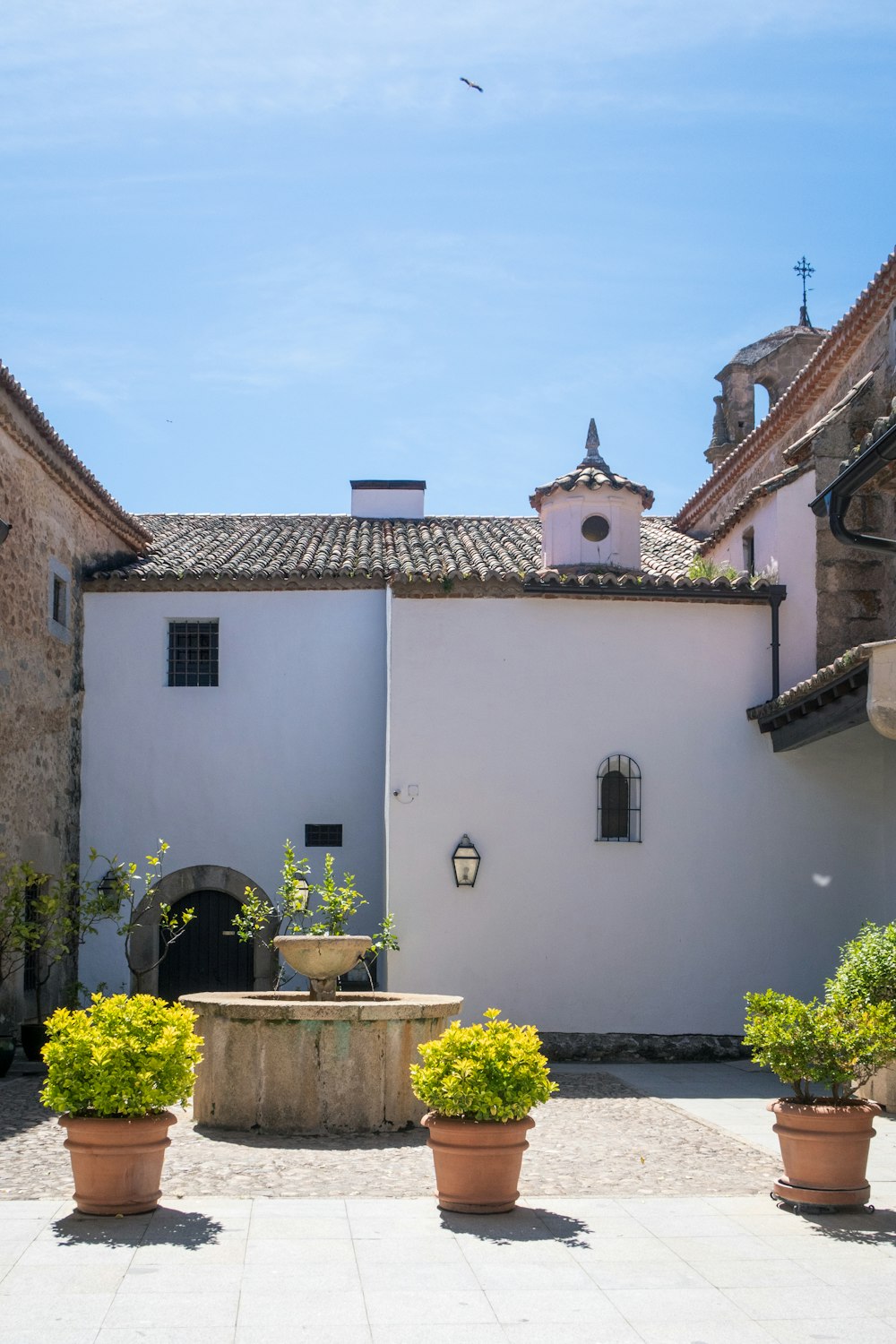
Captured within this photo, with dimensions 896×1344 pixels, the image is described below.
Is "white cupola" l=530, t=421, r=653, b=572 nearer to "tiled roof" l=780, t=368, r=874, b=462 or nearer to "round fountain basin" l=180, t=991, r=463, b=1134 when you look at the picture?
"tiled roof" l=780, t=368, r=874, b=462

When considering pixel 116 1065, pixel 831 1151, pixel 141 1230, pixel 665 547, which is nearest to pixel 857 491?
pixel 665 547

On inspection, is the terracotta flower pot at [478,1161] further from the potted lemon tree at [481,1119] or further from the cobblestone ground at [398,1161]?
the cobblestone ground at [398,1161]

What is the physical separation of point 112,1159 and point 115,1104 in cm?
26

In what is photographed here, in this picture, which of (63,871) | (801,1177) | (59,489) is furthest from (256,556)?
(801,1177)

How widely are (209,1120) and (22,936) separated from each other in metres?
4.96

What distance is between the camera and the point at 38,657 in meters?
15.6

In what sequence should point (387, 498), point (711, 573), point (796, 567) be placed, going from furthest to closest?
1. point (387, 498)
2. point (711, 573)
3. point (796, 567)

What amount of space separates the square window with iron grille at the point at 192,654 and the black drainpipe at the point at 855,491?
7.41 m

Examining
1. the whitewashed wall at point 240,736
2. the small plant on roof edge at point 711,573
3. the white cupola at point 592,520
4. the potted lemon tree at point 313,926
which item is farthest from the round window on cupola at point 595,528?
the potted lemon tree at point 313,926

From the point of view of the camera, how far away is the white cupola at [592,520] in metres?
17.0

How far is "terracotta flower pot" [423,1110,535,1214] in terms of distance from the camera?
7059 millimetres

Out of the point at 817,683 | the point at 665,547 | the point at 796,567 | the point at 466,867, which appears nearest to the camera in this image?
the point at 817,683

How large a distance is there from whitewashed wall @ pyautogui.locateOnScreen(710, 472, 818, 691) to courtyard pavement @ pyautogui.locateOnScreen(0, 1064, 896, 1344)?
797cm

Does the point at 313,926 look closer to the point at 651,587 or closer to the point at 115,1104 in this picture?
the point at 651,587
